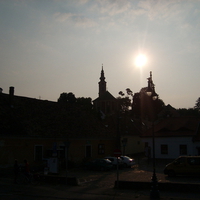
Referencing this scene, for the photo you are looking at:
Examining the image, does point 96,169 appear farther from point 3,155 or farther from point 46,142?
point 3,155

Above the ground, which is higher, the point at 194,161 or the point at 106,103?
the point at 106,103

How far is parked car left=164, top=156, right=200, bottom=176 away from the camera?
2183 cm

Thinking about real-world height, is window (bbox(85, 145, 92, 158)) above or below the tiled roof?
below

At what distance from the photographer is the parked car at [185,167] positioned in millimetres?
21828

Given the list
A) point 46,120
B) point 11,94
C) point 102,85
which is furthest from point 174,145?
point 102,85

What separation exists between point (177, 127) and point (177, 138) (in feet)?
5.97

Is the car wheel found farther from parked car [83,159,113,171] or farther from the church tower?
the church tower

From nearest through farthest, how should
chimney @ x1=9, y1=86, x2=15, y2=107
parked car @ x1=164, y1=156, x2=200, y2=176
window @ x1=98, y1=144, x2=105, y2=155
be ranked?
parked car @ x1=164, y1=156, x2=200, y2=176
chimney @ x1=9, y1=86, x2=15, y2=107
window @ x1=98, y1=144, x2=105, y2=155

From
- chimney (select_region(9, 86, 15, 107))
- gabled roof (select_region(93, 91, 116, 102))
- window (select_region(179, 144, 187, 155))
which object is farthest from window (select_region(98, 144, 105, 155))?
gabled roof (select_region(93, 91, 116, 102))

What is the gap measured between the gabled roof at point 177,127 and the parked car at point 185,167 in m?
12.8

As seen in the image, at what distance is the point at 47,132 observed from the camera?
99.0 ft

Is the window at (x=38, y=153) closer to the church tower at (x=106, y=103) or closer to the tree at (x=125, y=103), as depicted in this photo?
the tree at (x=125, y=103)

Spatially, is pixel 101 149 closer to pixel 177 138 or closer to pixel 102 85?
pixel 177 138

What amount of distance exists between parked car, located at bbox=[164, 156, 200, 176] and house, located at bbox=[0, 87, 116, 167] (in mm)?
9343
